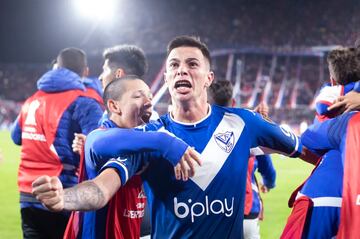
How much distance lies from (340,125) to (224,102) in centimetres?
216

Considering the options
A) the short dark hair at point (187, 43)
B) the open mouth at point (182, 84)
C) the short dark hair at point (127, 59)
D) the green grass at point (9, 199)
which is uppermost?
the short dark hair at point (127, 59)

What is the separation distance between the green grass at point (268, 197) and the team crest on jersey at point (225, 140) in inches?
95.3

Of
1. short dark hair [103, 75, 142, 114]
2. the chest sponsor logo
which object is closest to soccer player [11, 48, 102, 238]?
short dark hair [103, 75, 142, 114]

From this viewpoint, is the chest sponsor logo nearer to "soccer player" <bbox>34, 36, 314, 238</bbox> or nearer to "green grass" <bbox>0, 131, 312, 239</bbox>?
"soccer player" <bbox>34, 36, 314, 238</bbox>

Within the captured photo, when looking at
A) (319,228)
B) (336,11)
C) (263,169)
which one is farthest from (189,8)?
(319,228)

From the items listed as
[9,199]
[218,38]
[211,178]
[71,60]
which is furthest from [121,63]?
[218,38]

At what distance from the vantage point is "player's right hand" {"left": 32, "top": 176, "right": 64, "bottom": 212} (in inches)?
77.5

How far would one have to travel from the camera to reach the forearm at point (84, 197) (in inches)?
88.5

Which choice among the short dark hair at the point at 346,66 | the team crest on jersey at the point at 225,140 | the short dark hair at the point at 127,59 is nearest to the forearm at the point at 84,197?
the team crest on jersey at the point at 225,140

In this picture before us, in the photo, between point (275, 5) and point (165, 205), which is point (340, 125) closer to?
point (165, 205)

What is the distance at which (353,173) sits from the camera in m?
2.67

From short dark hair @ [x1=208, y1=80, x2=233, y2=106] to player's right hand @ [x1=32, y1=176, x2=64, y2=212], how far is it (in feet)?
9.49

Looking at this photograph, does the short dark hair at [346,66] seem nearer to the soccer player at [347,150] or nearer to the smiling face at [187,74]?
the soccer player at [347,150]

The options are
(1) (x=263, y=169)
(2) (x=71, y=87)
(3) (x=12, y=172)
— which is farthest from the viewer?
(3) (x=12, y=172)
